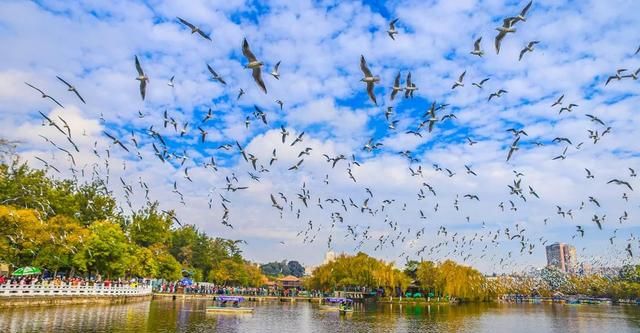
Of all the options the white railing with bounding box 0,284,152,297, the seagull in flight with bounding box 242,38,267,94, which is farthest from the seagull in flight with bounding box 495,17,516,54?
the white railing with bounding box 0,284,152,297

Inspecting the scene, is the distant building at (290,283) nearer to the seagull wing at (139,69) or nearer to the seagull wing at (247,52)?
the seagull wing at (139,69)

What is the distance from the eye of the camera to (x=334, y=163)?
20.9m

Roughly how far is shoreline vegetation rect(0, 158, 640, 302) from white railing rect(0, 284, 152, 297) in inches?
93.2

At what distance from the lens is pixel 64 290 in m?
35.6

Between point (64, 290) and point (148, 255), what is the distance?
2306cm

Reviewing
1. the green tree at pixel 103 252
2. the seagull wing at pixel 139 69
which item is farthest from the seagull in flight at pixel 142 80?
the green tree at pixel 103 252

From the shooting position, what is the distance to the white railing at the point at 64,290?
29684 mm

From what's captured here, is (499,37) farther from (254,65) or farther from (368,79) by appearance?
(254,65)

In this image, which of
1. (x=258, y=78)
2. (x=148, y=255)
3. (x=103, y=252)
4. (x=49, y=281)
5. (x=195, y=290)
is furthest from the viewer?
(x=195, y=290)

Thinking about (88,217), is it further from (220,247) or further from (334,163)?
(334,163)

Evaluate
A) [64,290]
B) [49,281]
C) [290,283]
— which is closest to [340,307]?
[64,290]

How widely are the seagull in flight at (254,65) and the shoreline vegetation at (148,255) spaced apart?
71.9 feet


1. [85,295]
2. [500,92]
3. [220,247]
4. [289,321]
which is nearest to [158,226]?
[220,247]

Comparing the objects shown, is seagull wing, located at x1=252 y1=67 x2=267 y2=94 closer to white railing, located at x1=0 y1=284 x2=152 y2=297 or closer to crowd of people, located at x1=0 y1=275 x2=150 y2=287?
white railing, located at x1=0 y1=284 x2=152 y2=297
